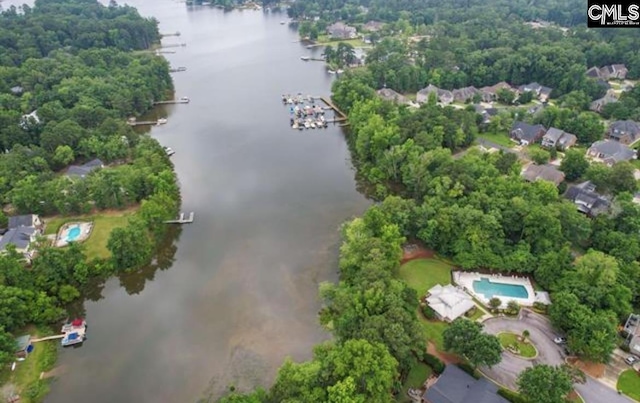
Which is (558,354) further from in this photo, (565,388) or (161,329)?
(161,329)

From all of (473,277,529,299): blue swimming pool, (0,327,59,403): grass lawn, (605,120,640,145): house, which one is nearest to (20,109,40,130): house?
(0,327,59,403): grass lawn

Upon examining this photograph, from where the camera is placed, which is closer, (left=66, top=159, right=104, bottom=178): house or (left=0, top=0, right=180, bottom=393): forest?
(left=0, top=0, right=180, bottom=393): forest

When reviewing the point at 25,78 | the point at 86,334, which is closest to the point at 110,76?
the point at 25,78

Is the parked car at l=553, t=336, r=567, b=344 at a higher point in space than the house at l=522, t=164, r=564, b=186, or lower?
lower

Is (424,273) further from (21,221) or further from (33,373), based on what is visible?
(21,221)

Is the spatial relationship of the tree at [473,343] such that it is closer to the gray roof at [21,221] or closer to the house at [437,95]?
the gray roof at [21,221]

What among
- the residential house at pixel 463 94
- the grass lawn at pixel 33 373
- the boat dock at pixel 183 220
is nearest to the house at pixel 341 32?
the residential house at pixel 463 94

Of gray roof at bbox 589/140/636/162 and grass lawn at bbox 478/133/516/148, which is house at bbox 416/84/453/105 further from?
gray roof at bbox 589/140/636/162

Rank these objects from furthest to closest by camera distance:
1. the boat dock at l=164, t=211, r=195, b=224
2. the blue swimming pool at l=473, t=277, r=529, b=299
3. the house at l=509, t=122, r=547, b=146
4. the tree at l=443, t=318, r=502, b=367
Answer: the house at l=509, t=122, r=547, b=146 → the boat dock at l=164, t=211, r=195, b=224 → the blue swimming pool at l=473, t=277, r=529, b=299 → the tree at l=443, t=318, r=502, b=367
